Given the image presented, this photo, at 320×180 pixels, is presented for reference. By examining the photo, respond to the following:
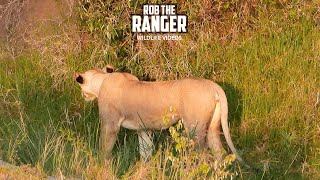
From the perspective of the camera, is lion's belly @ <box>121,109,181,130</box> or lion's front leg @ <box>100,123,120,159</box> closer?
lion's belly @ <box>121,109,181,130</box>

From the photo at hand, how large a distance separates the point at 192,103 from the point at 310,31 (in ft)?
7.24

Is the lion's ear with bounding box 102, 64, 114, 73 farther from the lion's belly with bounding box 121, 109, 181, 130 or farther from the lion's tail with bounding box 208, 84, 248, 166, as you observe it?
the lion's tail with bounding box 208, 84, 248, 166

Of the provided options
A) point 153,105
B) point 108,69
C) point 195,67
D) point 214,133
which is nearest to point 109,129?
point 153,105

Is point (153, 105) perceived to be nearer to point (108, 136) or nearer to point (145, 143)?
point (145, 143)

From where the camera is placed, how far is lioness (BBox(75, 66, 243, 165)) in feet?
23.8

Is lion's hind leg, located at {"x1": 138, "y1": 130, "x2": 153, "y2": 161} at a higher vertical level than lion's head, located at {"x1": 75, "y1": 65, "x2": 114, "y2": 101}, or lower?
lower

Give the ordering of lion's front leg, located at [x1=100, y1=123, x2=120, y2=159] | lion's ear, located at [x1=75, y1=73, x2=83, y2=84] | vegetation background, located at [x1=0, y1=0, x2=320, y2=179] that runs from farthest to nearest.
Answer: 1. lion's ear, located at [x1=75, y1=73, x2=83, y2=84]
2. vegetation background, located at [x1=0, y1=0, x2=320, y2=179]
3. lion's front leg, located at [x1=100, y1=123, x2=120, y2=159]

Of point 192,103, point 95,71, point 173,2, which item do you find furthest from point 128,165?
point 173,2

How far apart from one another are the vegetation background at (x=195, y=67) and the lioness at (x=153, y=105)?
0.24 metres

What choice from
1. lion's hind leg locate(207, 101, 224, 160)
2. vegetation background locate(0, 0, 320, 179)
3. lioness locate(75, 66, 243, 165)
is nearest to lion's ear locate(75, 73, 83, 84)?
lioness locate(75, 66, 243, 165)

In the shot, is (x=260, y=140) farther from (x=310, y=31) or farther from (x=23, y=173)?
(x=23, y=173)

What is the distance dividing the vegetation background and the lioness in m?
0.24

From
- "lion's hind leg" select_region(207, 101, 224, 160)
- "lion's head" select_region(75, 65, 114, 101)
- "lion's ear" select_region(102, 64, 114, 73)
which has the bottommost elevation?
"lion's hind leg" select_region(207, 101, 224, 160)

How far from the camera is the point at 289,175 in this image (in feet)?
24.2
